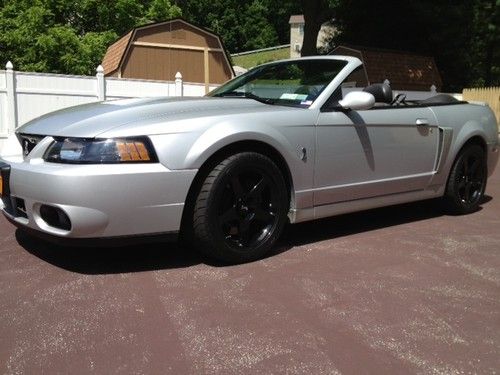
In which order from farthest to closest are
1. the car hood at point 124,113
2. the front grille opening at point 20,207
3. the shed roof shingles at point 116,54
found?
the shed roof shingles at point 116,54
the front grille opening at point 20,207
the car hood at point 124,113

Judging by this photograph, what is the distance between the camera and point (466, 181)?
570 cm

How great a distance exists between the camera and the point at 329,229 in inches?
196

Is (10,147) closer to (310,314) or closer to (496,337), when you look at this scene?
(310,314)

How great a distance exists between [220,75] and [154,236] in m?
17.4

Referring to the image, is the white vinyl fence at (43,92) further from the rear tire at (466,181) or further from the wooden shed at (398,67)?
the wooden shed at (398,67)

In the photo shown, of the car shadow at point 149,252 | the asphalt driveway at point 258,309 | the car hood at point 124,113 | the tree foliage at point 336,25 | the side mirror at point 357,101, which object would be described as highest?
the tree foliage at point 336,25

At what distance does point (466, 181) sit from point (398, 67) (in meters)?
16.1

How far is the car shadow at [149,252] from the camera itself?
3.80m

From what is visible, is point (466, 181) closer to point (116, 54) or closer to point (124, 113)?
point (124, 113)

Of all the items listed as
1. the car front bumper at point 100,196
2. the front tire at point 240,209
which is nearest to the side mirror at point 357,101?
the front tire at point 240,209

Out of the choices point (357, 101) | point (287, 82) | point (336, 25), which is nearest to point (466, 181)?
point (357, 101)

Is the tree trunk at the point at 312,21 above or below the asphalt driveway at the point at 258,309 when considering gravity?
above

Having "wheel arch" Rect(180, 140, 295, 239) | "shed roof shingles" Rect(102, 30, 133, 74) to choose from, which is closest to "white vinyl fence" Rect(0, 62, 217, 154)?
"shed roof shingles" Rect(102, 30, 133, 74)

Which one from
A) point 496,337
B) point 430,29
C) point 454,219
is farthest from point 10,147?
point 430,29
